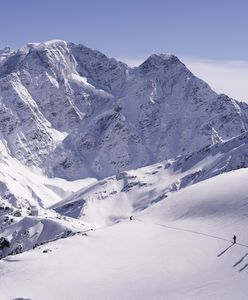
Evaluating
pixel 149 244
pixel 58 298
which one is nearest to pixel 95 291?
pixel 58 298

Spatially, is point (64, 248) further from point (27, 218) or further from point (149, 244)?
point (27, 218)

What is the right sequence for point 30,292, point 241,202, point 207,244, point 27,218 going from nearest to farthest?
point 30,292 → point 207,244 → point 241,202 → point 27,218

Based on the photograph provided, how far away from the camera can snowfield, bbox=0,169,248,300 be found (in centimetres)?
6328

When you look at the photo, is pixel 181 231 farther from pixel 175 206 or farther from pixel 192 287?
pixel 192 287

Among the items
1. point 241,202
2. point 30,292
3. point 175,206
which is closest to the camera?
point 30,292

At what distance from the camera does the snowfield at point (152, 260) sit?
63281 mm

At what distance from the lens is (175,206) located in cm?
9794

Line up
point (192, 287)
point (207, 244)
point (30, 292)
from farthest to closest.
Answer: point (207, 244) < point (30, 292) < point (192, 287)

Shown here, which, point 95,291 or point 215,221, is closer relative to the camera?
point 95,291

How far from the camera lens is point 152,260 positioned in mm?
72375

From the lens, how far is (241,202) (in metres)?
88.5

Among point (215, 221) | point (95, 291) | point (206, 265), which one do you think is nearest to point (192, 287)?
point (206, 265)

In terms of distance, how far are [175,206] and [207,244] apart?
914 inches

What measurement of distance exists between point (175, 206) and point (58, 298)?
37.0 meters
